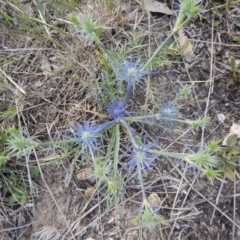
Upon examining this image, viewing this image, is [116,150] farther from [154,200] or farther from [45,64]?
[45,64]

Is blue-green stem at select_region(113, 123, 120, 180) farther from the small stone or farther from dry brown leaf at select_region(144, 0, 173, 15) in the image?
dry brown leaf at select_region(144, 0, 173, 15)

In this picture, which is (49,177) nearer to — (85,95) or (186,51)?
(85,95)

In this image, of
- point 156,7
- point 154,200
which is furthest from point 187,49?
point 154,200

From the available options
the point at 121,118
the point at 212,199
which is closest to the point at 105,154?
the point at 121,118

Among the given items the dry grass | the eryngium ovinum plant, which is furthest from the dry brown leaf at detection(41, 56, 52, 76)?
the eryngium ovinum plant

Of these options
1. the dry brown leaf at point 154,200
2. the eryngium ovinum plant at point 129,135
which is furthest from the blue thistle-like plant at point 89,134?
the dry brown leaf at point 154,200

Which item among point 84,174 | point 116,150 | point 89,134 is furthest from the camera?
point 84,174
